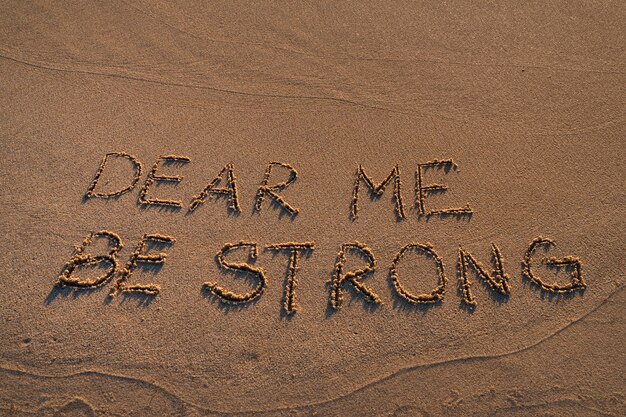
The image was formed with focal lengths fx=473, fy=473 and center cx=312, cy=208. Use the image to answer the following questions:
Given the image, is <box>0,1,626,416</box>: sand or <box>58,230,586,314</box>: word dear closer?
<box>0,1,626,416</box>: sand

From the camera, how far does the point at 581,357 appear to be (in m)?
3.57

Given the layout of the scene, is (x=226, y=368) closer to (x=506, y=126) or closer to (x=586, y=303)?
(x=586, y=303)

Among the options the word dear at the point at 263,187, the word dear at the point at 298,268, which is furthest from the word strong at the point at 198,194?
the word dear at the point at 298,268

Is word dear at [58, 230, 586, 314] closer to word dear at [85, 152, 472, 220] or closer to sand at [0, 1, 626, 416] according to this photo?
sand at [0, 1, 626, 416]

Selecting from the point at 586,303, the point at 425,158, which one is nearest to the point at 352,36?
the point at 425,158

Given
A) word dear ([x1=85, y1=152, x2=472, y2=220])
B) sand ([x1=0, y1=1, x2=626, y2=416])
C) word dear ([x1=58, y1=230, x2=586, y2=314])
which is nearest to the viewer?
sand ([x1=0, y1=1, x2=626, y2=416])

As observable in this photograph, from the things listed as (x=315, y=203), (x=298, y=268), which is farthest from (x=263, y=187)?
(x=298, y=268)

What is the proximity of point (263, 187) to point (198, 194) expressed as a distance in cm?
63

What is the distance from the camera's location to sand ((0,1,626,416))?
3523mm

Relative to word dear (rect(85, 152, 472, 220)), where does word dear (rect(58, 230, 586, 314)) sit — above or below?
below

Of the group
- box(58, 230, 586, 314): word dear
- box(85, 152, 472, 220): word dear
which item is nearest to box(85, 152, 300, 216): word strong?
box(85, 152, 472, 220): word dear

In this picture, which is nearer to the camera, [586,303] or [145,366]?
[145,366]

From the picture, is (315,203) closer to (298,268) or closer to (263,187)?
(263,187)

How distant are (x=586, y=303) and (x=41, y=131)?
18.4 feet
